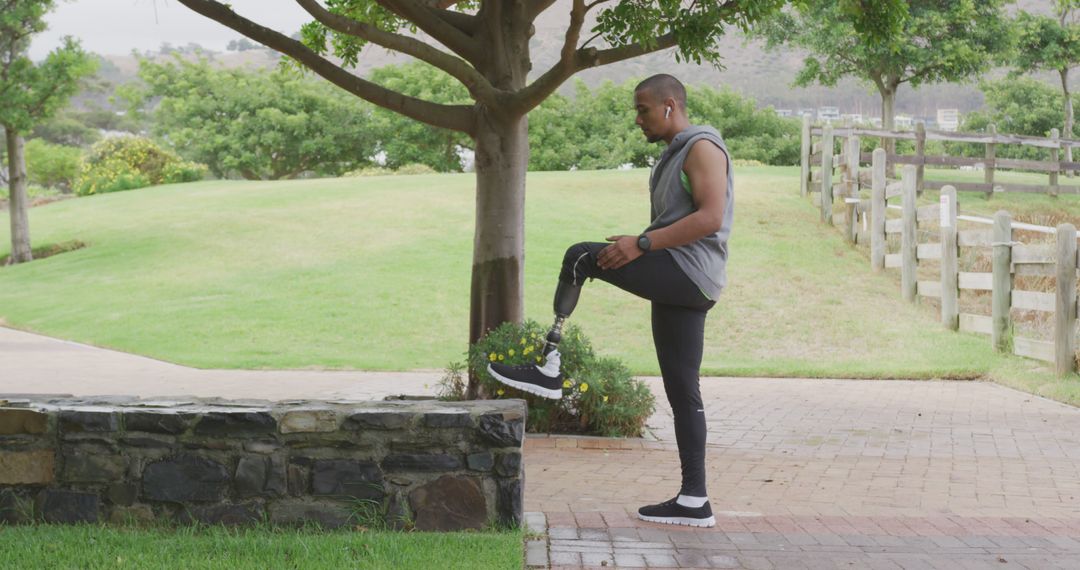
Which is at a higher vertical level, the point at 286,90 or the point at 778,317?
the point at 286,90

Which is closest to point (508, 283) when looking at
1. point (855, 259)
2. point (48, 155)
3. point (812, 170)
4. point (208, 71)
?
point (855, 259)

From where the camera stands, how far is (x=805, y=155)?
2438cm

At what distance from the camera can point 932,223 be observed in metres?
21.3

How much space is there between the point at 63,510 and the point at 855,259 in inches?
663

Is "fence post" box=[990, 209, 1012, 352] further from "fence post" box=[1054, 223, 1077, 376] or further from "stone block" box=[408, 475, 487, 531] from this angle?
"stone block" box=[408, 475, 487, 531]

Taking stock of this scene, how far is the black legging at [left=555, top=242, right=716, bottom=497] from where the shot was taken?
480 centimetres

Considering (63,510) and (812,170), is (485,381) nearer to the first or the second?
(63,510)

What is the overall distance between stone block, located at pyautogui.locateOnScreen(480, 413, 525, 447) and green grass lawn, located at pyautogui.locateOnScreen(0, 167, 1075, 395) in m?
8.95

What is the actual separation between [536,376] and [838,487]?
2.72 meters

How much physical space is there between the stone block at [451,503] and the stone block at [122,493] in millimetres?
1215

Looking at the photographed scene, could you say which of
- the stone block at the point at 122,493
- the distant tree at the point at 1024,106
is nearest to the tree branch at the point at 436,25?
the stone block at the point at 122,493

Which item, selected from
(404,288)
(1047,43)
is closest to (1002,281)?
(404,288)

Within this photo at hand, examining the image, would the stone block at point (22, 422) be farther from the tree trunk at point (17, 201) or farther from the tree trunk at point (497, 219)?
the tree trunk at point (17, 201)

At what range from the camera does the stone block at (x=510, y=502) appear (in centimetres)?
498
